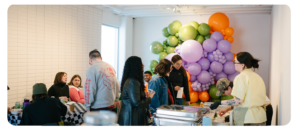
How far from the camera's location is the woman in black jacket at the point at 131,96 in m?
2.36

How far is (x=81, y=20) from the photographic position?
5.57m

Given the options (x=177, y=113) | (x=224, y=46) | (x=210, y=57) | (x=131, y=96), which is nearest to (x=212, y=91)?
(x=210, y=57)

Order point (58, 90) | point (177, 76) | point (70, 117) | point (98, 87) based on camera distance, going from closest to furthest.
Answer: point (98, 87), point (70, 117), point (177, 76), point (58, 90)

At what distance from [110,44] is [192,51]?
2.81 metres

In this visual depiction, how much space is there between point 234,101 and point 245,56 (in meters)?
0.45

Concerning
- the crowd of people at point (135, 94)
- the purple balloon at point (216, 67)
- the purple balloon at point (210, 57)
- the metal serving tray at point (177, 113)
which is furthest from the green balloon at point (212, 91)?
the metal serving tray at point (177, 113)

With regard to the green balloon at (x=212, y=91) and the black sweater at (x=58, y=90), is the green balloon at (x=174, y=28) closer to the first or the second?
the green balloon at (x=212, y=91)

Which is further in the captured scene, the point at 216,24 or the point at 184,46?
the point at 216,24

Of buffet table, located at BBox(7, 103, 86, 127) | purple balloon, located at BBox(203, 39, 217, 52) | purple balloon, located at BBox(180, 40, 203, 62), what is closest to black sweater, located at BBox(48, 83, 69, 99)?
buffet table, located at BBox(7, 103, 86, 127)

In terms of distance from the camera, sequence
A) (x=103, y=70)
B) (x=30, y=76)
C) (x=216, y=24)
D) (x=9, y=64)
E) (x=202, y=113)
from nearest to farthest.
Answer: (x=202, y=113), (x=103, y=70), (x=9, y=64), (x=30, y=76), (x=216, y=24)

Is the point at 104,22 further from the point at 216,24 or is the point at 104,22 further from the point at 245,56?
Answer: the point at 245,56

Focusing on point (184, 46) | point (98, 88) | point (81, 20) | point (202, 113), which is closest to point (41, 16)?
point (81, 20)

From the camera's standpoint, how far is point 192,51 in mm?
5266

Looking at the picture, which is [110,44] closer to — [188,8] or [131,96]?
[188,8]
